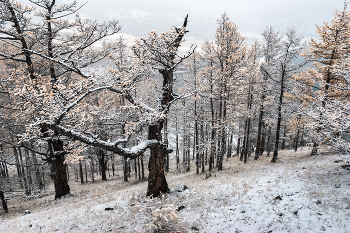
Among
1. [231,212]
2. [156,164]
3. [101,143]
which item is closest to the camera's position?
[231,212]

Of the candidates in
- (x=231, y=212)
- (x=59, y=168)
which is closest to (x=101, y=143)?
(x=231, y=212)

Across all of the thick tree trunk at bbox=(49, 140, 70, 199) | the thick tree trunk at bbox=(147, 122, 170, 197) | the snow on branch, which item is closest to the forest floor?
the thick tree trunk at bbox=(147, 122, 170, 197)

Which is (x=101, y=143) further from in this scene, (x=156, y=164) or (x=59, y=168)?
(x=59, y=168)

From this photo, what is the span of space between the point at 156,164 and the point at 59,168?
20.9ft

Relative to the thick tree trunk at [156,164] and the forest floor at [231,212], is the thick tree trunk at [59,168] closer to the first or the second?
the forest floor at [231,212]

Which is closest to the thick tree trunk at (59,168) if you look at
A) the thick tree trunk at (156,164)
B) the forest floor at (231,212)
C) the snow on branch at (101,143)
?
the forest floor at (231,212)

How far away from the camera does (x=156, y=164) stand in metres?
8.16

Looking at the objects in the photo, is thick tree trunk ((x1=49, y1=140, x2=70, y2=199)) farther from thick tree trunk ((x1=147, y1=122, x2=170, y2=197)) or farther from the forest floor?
thick tree trunk ((x1=147, y1=122, x2=170, y2=197))

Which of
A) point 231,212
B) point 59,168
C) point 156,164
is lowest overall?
point 231,212

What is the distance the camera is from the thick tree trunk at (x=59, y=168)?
9.95 metres

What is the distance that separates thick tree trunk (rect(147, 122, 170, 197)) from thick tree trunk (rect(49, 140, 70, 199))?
5.57 m

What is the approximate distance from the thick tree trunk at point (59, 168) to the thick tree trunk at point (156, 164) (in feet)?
18.3

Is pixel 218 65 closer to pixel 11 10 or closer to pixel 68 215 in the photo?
pixel 11 10

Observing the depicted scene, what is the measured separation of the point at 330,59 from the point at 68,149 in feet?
66.8
